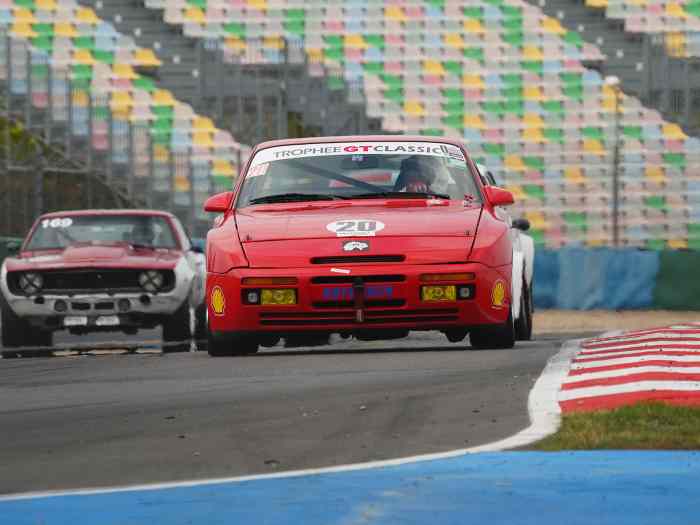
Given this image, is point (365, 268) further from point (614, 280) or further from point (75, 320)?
point (614, 280)

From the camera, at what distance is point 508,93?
122ft

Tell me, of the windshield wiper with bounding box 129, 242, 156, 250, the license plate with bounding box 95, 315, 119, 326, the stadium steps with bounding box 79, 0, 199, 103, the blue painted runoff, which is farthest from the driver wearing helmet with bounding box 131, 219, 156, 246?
the stadium steps with bounding box 79, 0, 199, 103

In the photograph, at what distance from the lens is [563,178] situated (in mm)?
34219

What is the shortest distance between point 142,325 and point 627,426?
9.10m

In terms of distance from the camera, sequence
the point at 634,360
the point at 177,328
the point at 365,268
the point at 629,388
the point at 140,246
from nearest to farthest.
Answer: the point at 629,388 < the point at 634,360 < the point at 365,268 < the point at 177,328 < the point at 140,246

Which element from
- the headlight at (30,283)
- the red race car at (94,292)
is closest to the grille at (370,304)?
the red race car at (94,292)

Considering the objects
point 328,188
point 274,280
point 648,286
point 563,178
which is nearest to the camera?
point 274,280

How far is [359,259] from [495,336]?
1307 millimetres

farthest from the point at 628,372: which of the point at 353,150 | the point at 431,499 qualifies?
the point at 431,499

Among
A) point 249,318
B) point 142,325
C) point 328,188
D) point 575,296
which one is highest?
point 328,188

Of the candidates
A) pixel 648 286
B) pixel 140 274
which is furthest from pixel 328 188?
pixel 648 286

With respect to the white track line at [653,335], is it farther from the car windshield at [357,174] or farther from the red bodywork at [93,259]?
the red bodywork at [93,259]

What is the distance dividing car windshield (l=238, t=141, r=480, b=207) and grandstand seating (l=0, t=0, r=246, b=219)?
18005mm

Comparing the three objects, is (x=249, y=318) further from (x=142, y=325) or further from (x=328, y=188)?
(x=142, y=325)
